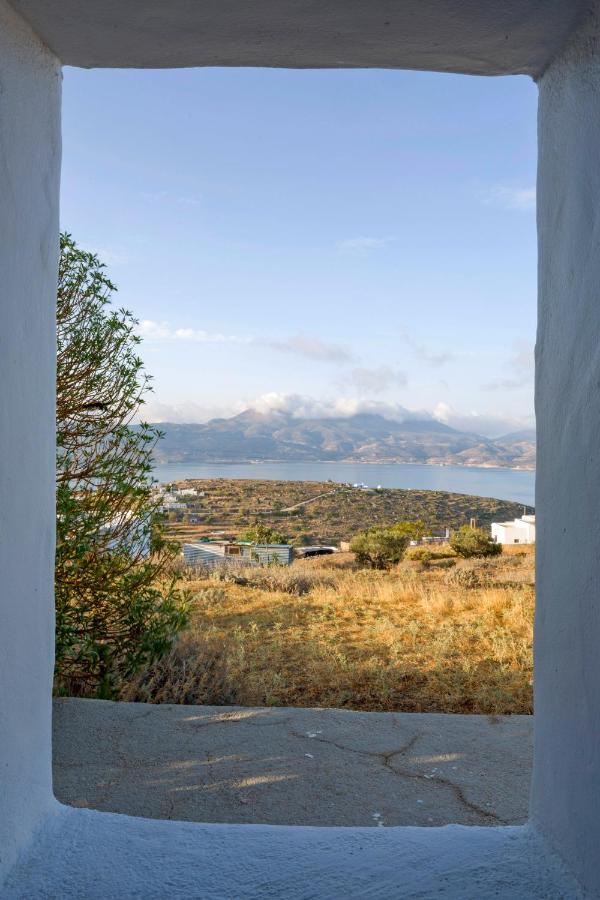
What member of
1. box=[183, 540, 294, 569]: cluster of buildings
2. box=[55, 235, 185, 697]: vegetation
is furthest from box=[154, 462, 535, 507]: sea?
box=[55, 235, 185, 697]: vegetation

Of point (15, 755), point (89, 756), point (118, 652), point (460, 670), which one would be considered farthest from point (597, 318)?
point (460, 670)

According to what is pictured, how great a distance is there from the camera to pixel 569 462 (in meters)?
1.36

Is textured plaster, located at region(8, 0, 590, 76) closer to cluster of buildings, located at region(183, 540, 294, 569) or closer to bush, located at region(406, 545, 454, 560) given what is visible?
cluster of buildings, located at region(183, 540, 294, 569)

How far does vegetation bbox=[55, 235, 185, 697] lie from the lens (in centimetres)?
378

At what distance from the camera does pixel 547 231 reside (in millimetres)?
1553

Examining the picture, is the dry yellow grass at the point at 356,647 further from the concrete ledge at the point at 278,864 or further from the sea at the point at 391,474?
the sea at the point at 391,474

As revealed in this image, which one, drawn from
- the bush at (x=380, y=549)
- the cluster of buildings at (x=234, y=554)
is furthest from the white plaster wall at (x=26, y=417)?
the bush at (x=380, y=549)

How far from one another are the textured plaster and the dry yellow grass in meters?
3.46

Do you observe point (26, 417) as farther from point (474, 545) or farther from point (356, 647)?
point (474, 545)

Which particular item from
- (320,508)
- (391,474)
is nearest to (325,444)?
(391,474)

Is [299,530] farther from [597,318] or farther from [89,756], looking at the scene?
[597,318]

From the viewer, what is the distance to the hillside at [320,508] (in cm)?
2280

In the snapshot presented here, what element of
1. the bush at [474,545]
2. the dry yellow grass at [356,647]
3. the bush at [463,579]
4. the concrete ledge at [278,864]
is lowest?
the dry yellow grass at [356,647]

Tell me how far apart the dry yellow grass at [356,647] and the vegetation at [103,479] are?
40 cm
